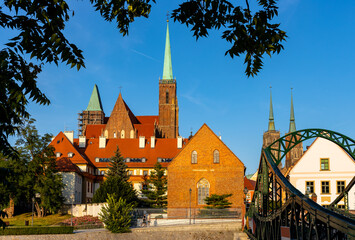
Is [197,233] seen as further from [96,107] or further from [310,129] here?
[96,107]

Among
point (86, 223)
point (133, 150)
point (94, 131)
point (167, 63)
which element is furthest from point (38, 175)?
point (167, 63)

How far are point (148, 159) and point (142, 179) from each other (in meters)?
4.02

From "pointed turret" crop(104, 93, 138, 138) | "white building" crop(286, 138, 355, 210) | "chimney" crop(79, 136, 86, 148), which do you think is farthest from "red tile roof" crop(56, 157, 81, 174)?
"pointed turret" crop(104, 93, 138, 138)

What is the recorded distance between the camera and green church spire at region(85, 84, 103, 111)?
13038 centimetres

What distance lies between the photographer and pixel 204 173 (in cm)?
5731

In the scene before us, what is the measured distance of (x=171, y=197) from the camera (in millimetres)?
56844

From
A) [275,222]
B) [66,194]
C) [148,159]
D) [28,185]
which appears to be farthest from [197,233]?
[148,159]

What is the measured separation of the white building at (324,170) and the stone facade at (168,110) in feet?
209

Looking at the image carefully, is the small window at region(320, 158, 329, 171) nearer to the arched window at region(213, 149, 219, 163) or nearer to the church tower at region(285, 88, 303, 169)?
the arched window at region(213, 149, 219, 163)

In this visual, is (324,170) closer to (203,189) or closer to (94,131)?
(203,189)

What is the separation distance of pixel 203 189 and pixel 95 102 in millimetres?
79843

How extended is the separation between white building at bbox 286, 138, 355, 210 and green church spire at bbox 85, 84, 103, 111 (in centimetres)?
8945

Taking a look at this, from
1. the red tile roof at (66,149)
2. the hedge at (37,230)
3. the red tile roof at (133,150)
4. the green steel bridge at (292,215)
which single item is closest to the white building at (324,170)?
the green steel bridge at (292,215)

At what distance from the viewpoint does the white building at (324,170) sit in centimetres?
4738
